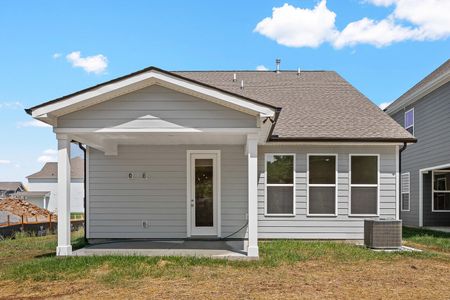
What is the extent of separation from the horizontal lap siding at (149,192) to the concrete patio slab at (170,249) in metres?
0.57

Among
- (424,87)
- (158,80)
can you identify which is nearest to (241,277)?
(158,80)

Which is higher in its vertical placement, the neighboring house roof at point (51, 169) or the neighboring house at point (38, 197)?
the neighboring house roof at point (51, 169)

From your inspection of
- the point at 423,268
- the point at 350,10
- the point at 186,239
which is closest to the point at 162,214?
the point at 186,239

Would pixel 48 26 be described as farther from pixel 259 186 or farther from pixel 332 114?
pixel 332 114

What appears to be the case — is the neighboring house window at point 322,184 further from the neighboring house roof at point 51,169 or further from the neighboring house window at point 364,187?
the neighboring house roof at point 51,169

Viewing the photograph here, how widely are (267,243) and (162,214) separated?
2.88 metres

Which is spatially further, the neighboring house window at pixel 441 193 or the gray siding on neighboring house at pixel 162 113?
the neighboring house window at pixel 441 193

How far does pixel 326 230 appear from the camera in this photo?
10.8 metres

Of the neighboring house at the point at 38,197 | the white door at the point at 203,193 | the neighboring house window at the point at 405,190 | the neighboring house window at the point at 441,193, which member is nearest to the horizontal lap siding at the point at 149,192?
the white door at the point at 203,193

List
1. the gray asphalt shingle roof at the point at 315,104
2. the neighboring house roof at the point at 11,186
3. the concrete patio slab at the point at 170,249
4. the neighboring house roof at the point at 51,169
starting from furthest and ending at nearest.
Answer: the neighboring house roof at the point at 11,186
the neighboring house roof at the point at 51,169
the gray asphalt shingle roof at the point at 315,104
the concrete patio slab at the point at 170,249

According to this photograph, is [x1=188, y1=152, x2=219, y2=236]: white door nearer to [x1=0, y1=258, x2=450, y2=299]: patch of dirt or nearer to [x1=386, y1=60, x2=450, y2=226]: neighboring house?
[x1=0, y1=258, x2=450, y2=299]: patch of dirt

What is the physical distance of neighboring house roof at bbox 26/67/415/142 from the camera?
10.7m

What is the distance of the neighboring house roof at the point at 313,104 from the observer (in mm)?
10656

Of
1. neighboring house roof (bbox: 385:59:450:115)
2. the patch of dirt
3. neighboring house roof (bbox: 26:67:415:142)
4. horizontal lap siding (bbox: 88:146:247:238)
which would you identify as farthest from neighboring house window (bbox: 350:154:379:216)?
neighboring house roof (bbox: 385:59:450:115)
